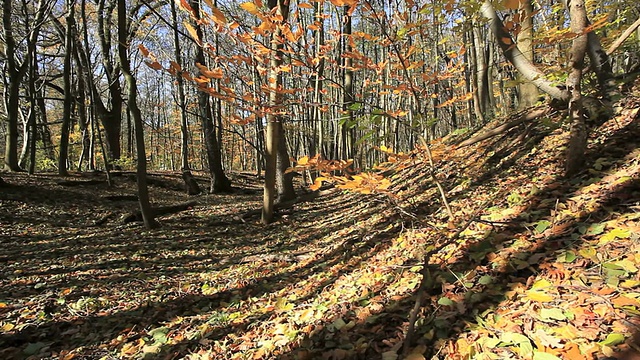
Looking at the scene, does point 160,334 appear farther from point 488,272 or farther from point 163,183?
point 163,183

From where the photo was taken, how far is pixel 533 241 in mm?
2676

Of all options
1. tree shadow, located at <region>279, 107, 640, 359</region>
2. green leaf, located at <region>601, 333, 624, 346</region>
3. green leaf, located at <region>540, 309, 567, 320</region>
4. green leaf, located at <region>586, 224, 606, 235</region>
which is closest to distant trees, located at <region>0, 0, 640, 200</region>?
tree shadow, located at <region>279, 107, 640, 359</region>

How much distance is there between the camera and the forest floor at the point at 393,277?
2035 mm

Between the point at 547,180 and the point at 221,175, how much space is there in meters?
10.5

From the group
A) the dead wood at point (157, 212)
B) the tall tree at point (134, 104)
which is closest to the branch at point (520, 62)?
the tall tree at point (134, 104)

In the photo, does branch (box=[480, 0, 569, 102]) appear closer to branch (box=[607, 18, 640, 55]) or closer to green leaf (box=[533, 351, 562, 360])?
branch (box=[607, 18, 640, 55])

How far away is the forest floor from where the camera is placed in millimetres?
2035

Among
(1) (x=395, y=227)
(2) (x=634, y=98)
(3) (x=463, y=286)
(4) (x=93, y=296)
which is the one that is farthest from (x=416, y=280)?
(4) (x=93, y=296)

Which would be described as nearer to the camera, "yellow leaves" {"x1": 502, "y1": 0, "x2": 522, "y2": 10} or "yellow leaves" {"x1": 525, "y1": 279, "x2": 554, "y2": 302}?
"yellow leaves" {"x1": 502, "y1": 0, "x2": 522, "y2": 10}

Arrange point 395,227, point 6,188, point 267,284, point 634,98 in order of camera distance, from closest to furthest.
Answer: point 634,98 < point 267,284 < point 395,227 < point 6,188

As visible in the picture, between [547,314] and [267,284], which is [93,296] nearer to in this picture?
[267,284]

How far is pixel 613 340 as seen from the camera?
1638 mm

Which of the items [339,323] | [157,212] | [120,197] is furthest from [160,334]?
[120,197]

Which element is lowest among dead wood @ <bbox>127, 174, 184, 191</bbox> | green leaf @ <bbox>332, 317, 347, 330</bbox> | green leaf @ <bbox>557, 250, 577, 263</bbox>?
green leaf @ <bbox>332, 317, 347, 330</bbox>
